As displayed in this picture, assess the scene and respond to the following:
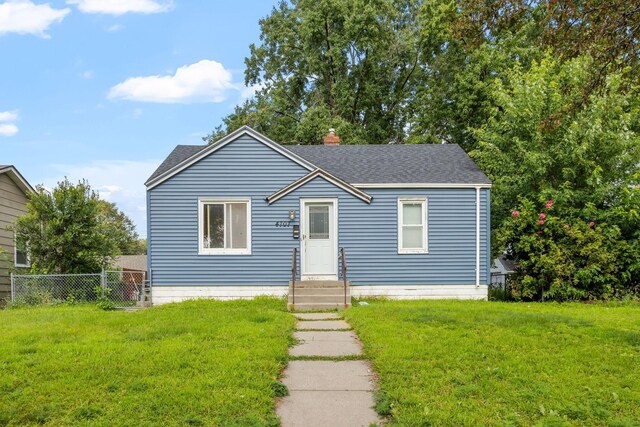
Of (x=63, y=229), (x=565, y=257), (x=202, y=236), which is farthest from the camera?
(x=63, y=229)

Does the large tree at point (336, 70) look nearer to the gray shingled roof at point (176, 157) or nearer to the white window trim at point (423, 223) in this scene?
the gray shingled roof at point (176, 157)

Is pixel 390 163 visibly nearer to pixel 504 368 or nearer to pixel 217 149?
pixel 217 149

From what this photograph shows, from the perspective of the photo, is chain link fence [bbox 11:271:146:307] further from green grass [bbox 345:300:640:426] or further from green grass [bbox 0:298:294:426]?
green grass [bbox 345:300:640:426]

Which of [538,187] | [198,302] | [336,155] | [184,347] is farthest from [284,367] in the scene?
[538,187]

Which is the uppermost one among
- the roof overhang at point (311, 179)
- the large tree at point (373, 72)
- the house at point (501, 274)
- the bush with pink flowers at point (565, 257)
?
the large tree at point (373, 72)

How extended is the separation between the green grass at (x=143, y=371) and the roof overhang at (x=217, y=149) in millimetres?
5247

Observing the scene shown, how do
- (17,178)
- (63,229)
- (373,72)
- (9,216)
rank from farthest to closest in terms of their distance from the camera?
(373,72), (17,178), (9,216), (63,229)

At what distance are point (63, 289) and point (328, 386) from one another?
35.8ft

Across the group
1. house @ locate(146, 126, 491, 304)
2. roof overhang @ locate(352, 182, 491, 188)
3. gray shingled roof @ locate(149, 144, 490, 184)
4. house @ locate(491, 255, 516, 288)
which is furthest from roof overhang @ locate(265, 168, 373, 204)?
house @ locate(491, 255, 516, 288)

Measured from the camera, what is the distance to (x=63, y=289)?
47.3 ft

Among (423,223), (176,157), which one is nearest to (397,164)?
(423,223)

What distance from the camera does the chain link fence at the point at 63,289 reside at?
14083 millimetres

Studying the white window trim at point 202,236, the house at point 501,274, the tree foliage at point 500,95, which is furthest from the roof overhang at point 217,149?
the house at point 501,274

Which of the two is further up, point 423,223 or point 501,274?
point 423,223
